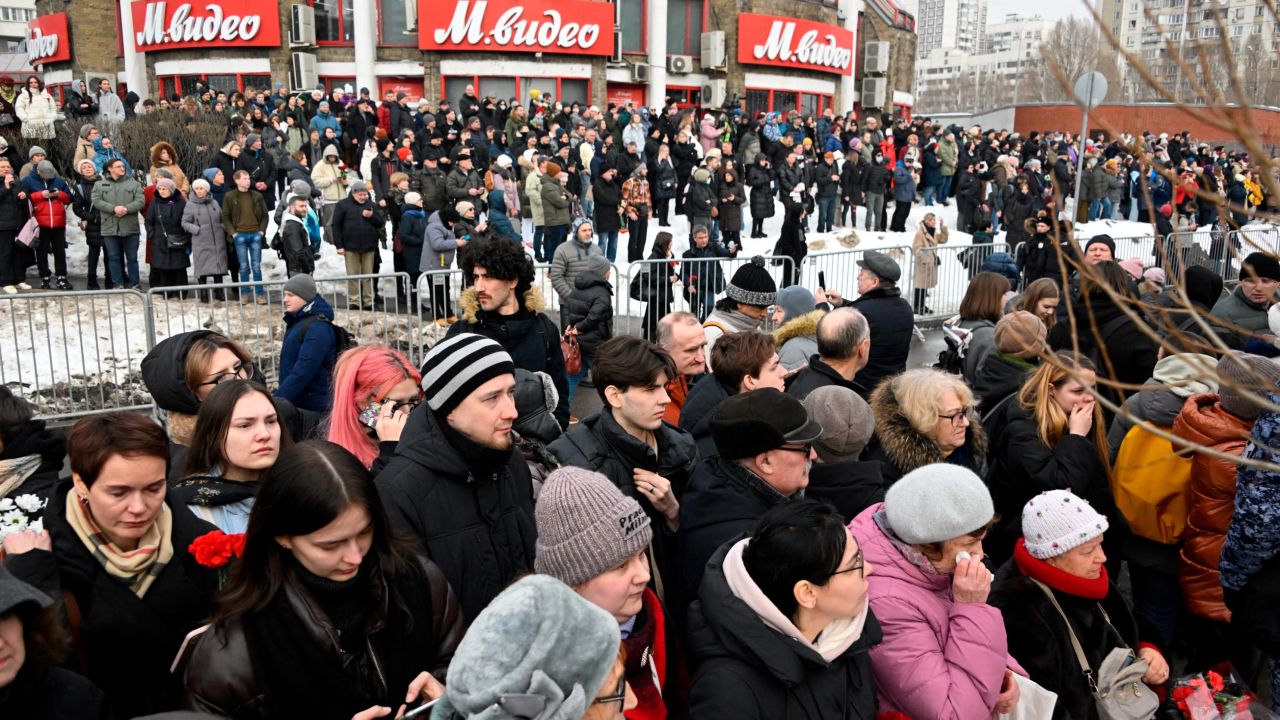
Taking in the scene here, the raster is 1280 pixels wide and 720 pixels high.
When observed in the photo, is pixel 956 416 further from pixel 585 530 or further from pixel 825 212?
pixel 825 212

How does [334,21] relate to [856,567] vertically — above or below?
above

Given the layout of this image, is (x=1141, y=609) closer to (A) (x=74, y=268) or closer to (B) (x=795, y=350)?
(B) (x=795, y=350)

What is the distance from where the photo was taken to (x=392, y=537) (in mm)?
2721

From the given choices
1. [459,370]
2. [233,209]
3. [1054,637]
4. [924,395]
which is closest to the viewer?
[459,370]

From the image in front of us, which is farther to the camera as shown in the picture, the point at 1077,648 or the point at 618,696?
the point at 1077,648

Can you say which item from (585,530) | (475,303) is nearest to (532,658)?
(585,530)

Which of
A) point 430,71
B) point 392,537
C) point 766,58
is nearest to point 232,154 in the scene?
point 392,537

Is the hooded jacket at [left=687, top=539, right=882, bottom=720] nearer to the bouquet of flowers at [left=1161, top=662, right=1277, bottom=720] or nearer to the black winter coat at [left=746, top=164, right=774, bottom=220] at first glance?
the bouquet of flowers at [left=1161, top=662, right=1277, bottom=720]

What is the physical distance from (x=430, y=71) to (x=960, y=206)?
710 inches

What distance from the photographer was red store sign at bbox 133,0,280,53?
31422 millimetres

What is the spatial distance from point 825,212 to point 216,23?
22.2 metres

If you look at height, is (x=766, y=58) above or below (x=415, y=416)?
above

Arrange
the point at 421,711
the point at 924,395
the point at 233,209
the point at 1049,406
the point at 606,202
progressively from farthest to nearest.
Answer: the point at 606,202, the point at 233,209, the point at 1049,406, the point at 924,395, the point at 421,711

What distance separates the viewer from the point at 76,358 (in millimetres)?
9039
